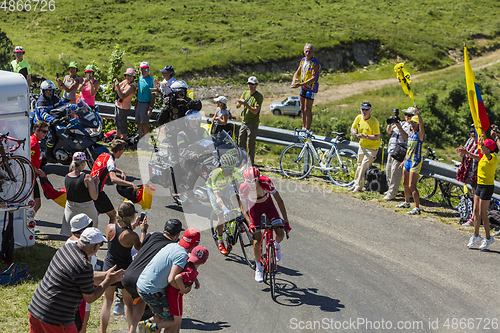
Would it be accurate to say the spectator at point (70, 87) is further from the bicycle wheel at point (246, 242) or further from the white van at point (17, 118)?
the bicycle wheel at point (246, 242)

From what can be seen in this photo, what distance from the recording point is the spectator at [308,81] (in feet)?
45.3

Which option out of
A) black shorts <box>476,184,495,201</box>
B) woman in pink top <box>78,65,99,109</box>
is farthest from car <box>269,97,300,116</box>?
black shorts <box>476,184,495,201</box>

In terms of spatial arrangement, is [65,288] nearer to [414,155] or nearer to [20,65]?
[414,155]

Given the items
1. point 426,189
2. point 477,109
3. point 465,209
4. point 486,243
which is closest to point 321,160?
point 426,189

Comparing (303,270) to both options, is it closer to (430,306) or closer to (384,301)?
(384,301)

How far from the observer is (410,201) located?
12.6m

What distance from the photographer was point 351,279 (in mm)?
8719

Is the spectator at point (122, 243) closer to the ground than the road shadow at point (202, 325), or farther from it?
farther from it

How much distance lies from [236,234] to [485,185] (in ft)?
16.8

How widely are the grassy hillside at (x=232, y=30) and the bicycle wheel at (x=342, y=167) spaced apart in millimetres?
36912

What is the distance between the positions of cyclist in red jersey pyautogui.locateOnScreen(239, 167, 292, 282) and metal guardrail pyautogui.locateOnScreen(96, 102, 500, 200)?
5639 mm

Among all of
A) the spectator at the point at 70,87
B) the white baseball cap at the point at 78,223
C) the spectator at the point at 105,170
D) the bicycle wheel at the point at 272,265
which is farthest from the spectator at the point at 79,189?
the spectator at the point at 70,87

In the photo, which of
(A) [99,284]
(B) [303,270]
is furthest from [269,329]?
(A) [99,284]

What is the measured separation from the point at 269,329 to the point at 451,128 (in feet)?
124
